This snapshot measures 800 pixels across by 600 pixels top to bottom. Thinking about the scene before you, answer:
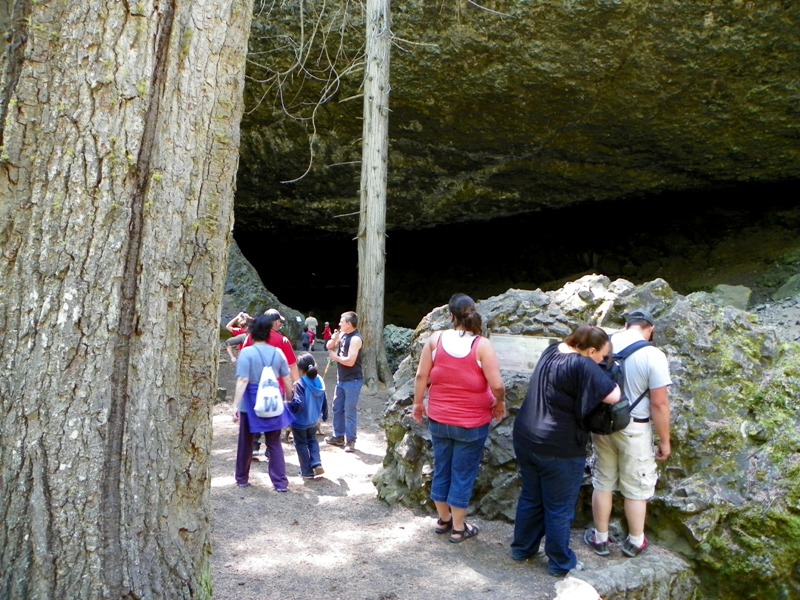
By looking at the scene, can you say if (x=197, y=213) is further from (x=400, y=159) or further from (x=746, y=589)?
(x=400, y=159)

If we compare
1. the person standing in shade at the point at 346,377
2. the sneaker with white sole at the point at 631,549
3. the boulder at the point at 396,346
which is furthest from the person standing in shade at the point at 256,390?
the boulder at the point at 396,346

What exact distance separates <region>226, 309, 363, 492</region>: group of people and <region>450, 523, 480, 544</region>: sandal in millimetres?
1510

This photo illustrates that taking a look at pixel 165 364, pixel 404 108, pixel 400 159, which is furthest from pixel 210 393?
pixel 400 159

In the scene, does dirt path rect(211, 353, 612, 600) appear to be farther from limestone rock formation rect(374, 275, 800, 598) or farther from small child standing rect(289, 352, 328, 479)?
limestone rock formation rect(374, 275, 800, 598)

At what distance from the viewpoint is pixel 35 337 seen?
7.64 feet

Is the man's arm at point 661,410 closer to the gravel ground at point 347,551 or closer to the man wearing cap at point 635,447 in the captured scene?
the man wearing cap at point 635,447

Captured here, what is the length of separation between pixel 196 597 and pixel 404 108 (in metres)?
10.4

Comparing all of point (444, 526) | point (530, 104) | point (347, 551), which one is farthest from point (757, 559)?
point (530, 104)

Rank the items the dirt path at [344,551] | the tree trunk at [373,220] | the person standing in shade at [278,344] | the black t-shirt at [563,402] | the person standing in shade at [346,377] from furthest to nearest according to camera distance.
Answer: the tree trunk at [373,220] → the person standing in shade at [346,377] → the person standing in shade at [278,344] → the dirt path at [344,551] → the black t-shirt at [563,402]

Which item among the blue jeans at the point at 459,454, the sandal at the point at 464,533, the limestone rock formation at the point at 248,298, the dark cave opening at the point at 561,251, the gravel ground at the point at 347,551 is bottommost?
the gravel ground at the point at 347,551

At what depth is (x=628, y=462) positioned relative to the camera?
4.15 m

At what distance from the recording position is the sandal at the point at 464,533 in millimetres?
4488

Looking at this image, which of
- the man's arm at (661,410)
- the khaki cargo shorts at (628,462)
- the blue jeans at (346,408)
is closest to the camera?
the man's arm at (661,410)

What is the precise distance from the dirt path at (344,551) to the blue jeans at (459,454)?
40 centimetres
